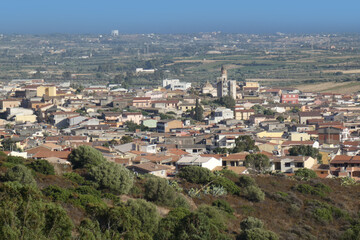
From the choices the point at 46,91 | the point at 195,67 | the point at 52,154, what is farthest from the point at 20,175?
the point at 195,67

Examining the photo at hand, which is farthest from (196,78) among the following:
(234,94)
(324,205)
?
(324,205)

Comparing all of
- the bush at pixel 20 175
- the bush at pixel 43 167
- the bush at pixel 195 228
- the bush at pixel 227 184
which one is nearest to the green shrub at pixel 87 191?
the bush at pixel 20 175

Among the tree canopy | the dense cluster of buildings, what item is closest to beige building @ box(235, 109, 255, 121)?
the dense cluster of buildings

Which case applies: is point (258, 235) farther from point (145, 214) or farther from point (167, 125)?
point (167, 125)

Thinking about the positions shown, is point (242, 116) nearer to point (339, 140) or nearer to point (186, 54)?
point (339, 140)

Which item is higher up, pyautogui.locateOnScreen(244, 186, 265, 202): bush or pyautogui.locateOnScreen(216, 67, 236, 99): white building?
pyautogui.locateOnScreen(244, 186, 265, 202): bush

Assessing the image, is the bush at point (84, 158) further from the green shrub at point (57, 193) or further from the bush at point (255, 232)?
the bush at point (255, 232)

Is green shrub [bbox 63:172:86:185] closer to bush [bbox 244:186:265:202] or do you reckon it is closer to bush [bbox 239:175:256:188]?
bush [bbox 244:186:265:202]
